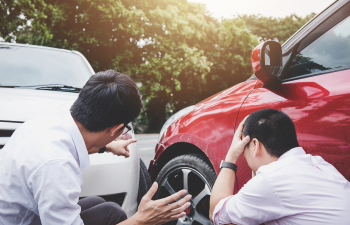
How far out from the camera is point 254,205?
1.35 m

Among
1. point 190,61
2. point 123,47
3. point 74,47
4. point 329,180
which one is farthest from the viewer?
point 190,61

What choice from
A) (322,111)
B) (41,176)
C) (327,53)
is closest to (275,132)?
(322,111)

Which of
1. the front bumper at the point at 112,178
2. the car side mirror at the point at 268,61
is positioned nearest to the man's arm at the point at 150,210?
the front bumper at the point at 112,178

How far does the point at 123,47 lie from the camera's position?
55.0 ft

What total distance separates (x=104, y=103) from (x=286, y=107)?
1080mm

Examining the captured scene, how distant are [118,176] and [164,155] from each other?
73 centimetres

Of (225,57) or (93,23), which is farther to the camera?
(225,57)

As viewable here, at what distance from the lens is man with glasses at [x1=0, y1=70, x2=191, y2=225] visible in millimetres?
1160

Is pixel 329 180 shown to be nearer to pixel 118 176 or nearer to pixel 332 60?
pixel 332 60

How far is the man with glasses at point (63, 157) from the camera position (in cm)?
116

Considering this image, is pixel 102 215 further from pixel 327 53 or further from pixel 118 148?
pixel 327 53

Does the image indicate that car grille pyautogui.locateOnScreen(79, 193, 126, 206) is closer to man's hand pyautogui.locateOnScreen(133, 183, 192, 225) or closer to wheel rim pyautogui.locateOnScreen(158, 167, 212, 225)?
wheel rim pyautogui.locateOnScreen(158, 167, 212, 225)

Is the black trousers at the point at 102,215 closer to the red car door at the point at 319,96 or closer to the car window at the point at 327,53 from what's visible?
the red car door at the point at 319,96

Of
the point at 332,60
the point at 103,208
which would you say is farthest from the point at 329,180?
the point at 103,208
